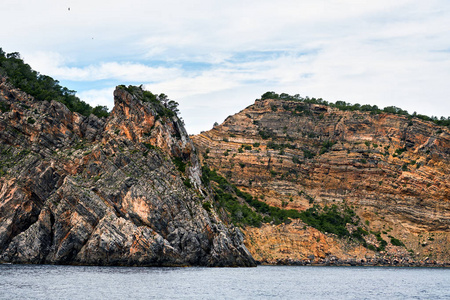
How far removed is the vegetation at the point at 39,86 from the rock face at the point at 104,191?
296cm

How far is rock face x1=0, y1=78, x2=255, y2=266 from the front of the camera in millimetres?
92938

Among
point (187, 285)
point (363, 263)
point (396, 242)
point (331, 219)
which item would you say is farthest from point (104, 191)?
point (396, 242)

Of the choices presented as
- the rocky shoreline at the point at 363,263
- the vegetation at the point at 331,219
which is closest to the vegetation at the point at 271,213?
the vegetation at the point at 331,219

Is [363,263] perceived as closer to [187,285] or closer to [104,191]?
[104,191]

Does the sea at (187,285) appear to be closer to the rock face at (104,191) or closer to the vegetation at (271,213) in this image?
the rock face at (104,191)

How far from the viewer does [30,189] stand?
10088 cm

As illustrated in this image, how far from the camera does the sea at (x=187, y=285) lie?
61.8 metres

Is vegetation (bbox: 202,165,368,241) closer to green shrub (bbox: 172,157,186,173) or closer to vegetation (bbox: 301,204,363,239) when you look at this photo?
vegetation (bbox: 301,204,363,239)

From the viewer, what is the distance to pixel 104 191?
323ft

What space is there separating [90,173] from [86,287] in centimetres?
4027

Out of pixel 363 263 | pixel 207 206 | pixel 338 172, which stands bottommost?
pixel 363 263

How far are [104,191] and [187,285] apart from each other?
A: 3245cm

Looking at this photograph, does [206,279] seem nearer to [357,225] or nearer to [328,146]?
[357,225]

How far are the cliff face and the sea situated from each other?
1776 inches
